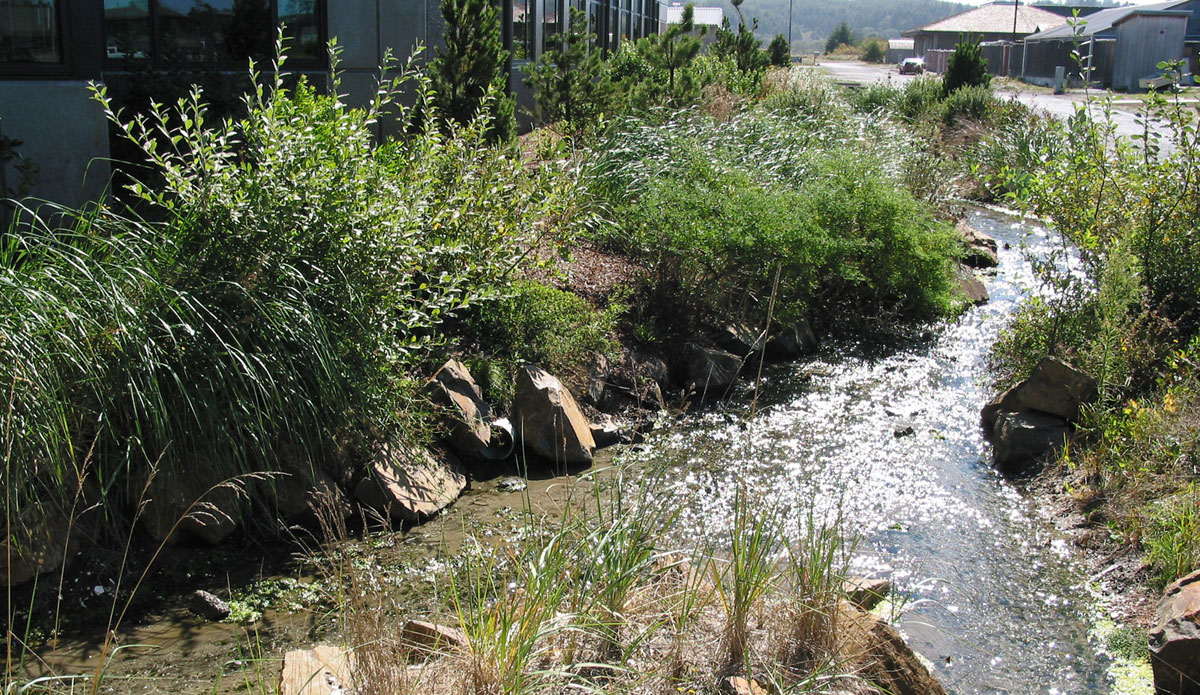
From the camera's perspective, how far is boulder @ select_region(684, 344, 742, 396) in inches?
324

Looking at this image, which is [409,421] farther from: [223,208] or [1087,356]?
[1087,356]

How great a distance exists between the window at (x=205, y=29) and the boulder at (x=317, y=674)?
669 cm

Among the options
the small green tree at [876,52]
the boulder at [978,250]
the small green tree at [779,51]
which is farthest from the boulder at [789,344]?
the small green tree at [876,52]

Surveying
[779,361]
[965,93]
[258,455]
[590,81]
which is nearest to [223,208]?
[258,455]

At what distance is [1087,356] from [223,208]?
5691 millimetres

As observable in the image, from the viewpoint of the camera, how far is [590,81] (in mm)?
12828

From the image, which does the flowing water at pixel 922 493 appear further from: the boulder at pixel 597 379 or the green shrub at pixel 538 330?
the green shrub at pixel 538 330

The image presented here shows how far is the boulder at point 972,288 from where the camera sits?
11.0 m

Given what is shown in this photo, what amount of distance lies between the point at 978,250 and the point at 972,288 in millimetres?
1568

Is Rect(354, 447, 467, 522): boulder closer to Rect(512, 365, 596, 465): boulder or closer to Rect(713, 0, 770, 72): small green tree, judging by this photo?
Rect(512, 365, 596, 465): boulder

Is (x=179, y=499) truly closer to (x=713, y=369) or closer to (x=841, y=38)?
(x=713, y=369)

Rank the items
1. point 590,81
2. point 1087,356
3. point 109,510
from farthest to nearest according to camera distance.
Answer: point 590,81, point 1087,356, point 109,510

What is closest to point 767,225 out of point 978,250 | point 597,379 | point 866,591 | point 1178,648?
point 597,379

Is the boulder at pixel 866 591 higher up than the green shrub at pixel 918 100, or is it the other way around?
the green shrub at pixel 918 100
